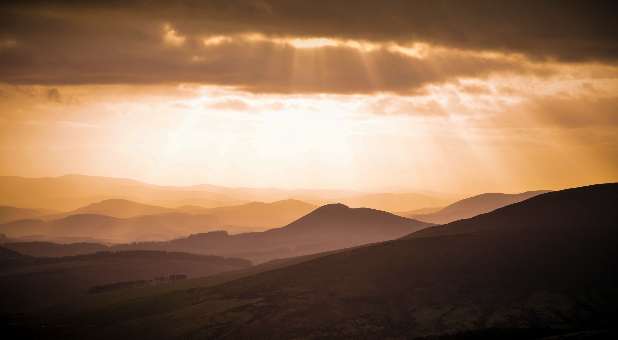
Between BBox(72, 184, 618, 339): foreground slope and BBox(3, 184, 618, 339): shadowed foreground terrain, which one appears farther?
BBox(72, 184, 618, 339): foreground slope

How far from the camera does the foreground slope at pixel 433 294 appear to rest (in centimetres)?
13925

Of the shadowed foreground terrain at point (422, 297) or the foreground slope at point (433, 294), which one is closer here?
the shadowed foreground terrain at point (422, 297)

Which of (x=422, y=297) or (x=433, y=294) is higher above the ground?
(x=433, y=294)

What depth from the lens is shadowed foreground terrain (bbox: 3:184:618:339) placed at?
139000 millimetres

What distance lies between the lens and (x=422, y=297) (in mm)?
157250

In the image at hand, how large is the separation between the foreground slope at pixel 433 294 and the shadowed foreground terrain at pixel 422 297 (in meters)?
0.27

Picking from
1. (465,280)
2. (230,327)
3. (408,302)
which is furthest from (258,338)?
(465,280)

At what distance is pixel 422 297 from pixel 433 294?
2944mm

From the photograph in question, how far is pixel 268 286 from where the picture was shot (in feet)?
600

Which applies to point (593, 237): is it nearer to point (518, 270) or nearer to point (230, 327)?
point (518, 270)

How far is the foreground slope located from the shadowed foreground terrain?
269 mm

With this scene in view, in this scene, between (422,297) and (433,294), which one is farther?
(433,294)

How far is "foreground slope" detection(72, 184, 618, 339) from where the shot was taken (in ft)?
457

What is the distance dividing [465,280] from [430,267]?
14043mm
